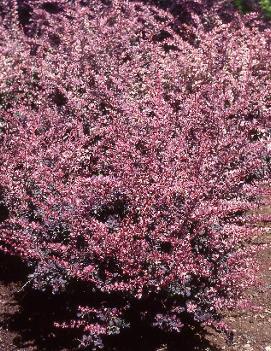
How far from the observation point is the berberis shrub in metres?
3.54

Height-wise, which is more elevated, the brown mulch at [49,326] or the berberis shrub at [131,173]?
the berberis shrub at [131,173]

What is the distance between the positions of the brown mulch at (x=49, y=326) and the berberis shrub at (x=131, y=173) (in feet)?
0.53

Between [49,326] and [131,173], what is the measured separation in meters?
1.40

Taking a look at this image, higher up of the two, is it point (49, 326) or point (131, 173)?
point (131, 173)

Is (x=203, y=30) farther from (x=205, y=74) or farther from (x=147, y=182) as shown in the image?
(x=147, y=182)

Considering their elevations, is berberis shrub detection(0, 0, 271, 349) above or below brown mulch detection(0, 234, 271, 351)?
above

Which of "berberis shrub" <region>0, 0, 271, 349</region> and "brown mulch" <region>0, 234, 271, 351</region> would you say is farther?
"brown mulch" <region>0, 234, 271, 351</region>

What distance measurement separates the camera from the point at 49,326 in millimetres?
4012

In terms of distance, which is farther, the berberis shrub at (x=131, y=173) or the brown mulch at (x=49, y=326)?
the brown mulch at (x=49, y=326)

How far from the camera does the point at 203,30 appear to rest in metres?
6.95

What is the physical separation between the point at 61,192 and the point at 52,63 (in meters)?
2.67

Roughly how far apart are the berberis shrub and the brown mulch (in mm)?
160

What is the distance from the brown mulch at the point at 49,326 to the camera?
3.84 m

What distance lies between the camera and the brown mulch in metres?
3.84
